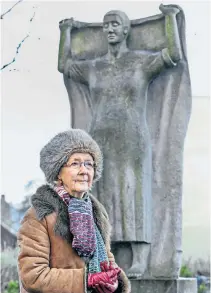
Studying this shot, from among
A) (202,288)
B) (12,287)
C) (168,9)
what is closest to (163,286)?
(168,9)

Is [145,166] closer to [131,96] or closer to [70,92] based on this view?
[131,96]

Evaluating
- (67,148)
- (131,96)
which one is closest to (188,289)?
(131,96)

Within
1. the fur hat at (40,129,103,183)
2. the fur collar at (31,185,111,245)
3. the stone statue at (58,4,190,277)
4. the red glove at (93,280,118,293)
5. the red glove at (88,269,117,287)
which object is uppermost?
the stone statue at (58,4,190,277)

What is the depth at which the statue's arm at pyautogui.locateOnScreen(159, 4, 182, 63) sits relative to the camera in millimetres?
7680

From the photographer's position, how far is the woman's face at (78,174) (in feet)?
12.3

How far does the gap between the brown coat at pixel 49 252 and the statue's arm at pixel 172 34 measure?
410 cm

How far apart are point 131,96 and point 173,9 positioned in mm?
890

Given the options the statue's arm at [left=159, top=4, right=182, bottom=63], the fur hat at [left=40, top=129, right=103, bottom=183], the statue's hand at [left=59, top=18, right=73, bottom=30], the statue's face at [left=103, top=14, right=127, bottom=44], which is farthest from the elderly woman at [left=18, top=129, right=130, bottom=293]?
the statue's hand at [left=59, top=18, right=73, bottom=30]

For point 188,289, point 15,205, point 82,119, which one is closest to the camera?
point 188,289

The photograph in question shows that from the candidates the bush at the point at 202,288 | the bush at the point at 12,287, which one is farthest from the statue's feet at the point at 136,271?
the bush at the point at 202,288

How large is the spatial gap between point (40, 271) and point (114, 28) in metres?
4.56

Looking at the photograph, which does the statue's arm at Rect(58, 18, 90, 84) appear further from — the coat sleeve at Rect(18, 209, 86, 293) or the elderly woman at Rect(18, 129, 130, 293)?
the coat sleeve at Rect(18, 209, 86, 293)

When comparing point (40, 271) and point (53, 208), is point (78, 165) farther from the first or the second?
Answer: point (40, 271)

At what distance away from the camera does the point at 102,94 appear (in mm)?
7820
